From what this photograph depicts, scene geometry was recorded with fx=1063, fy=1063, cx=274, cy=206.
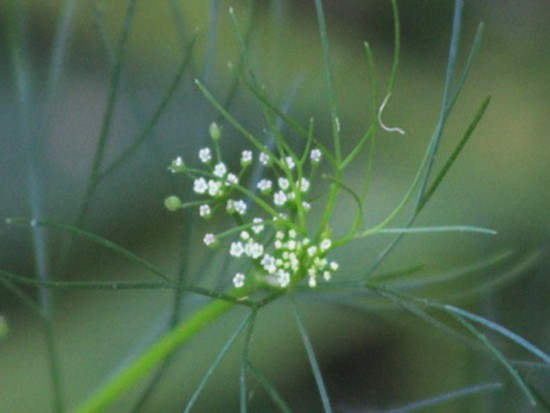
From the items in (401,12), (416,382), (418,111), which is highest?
(401,12)

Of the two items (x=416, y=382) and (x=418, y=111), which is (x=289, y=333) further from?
(x=418, y=111)

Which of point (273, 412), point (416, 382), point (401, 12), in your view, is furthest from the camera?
point (401, 12)

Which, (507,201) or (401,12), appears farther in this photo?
(401,12)

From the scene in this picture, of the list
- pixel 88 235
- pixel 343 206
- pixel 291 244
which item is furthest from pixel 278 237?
pixel 343 206

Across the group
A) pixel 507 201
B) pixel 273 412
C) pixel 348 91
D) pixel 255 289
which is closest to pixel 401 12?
pixel 348 91

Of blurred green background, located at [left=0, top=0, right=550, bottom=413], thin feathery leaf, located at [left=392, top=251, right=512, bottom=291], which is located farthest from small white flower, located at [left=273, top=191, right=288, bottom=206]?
blurred green background, located at [left=0, top=0, right=550, bottom=413]
